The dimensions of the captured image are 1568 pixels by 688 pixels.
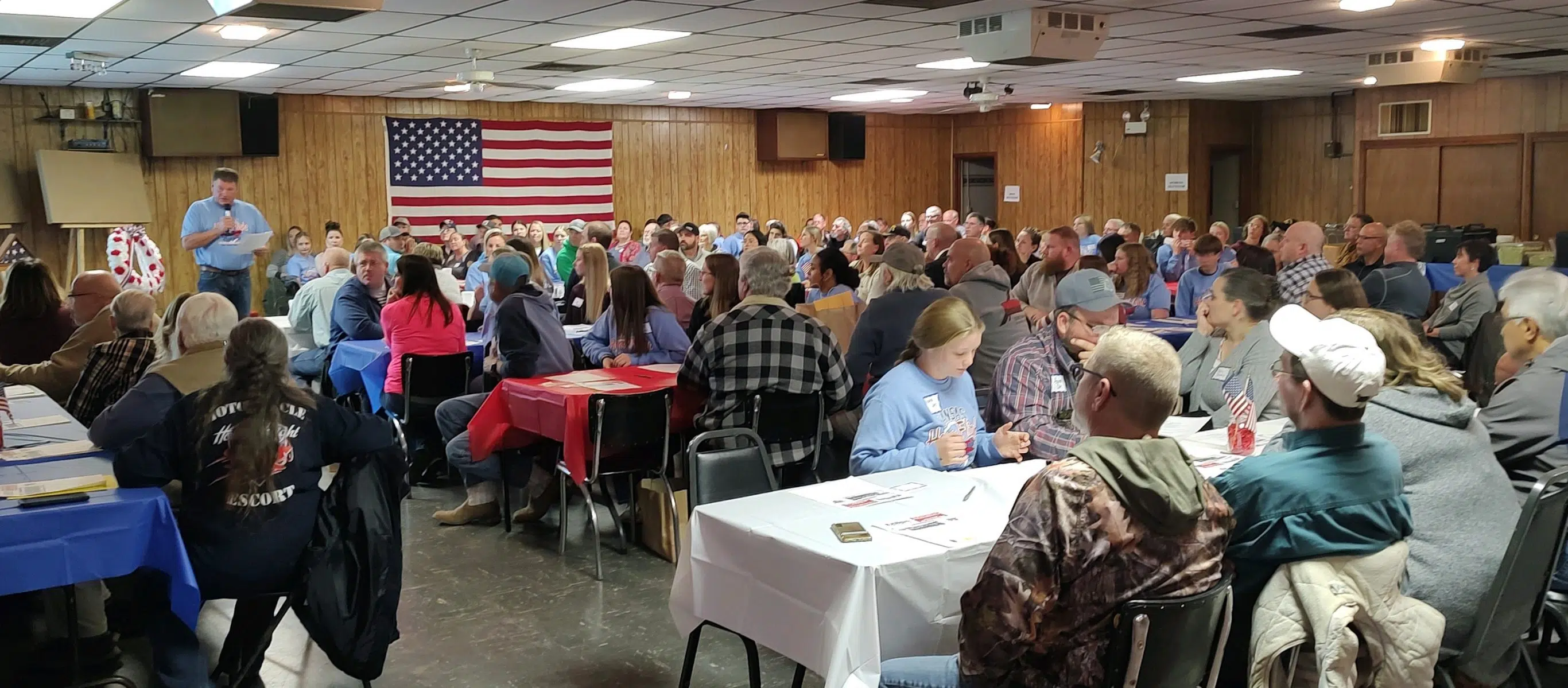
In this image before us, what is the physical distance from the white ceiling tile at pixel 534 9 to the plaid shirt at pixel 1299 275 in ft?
15.2

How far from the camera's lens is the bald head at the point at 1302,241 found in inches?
339

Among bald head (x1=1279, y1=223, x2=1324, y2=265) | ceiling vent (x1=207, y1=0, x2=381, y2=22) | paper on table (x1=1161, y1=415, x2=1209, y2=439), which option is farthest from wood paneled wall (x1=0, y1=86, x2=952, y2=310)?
paper on table (x1=1161, y1=415, x2=1209, y2=439)

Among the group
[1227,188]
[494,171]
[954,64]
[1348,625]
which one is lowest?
[1348,625]

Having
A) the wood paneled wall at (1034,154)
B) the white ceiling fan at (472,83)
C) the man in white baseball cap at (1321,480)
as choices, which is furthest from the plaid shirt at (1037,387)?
the wood paneled wall at (1034,154)

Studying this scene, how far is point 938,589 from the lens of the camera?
285 cm

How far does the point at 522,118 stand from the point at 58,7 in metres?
8.23

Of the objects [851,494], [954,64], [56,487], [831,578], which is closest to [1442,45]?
[954,64]

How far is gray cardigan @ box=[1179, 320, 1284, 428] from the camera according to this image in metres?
4.47

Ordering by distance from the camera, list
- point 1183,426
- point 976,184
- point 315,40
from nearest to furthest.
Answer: point 1183,426 < point 315,40 < point 976,184

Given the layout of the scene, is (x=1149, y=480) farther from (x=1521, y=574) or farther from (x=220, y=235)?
(x=220, y=235)

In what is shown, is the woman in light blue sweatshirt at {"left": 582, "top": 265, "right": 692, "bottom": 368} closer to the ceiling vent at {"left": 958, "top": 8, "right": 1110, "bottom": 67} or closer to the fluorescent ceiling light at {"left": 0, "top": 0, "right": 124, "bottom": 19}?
the ceiling vent at {"left": 958, "top": 8, "right": 1110, "bottom": 67}

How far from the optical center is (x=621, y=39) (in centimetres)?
922

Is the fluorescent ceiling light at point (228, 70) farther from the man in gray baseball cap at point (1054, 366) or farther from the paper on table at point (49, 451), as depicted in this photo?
the man in gray baseball cap at point (1054, 366)

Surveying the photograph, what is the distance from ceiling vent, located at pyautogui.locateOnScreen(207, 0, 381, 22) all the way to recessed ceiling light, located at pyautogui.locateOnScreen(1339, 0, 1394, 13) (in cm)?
602
